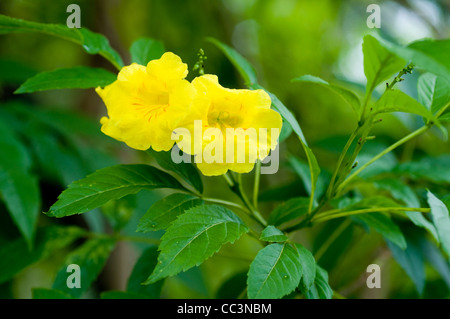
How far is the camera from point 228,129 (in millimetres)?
597

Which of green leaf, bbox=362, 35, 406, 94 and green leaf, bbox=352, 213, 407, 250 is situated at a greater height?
green leaf, bbox=362, 35, 406, 94

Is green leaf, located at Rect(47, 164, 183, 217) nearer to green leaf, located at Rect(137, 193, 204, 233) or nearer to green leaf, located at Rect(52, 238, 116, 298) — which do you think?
green leaf, located at Rect(137, 193, 204, 233)

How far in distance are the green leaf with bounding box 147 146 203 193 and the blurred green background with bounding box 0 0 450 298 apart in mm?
330

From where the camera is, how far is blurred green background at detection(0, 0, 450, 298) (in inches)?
47.2

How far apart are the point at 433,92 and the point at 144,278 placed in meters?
0.63

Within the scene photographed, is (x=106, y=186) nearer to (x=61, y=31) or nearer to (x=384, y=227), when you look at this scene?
(x=61, y=31)

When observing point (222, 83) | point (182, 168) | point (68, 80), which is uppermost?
point (222, 83)

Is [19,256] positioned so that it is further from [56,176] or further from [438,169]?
[438,169]

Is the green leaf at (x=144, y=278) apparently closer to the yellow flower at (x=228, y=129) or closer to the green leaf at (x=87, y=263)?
the green leaf at (x=87, y=263)

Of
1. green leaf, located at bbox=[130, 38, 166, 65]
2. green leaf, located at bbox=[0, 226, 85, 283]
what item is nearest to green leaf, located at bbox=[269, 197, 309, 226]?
green leaf, located at bbox=[130, 38, 166, 65]

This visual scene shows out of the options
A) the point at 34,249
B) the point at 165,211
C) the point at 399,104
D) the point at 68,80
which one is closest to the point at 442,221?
the point at 399,104

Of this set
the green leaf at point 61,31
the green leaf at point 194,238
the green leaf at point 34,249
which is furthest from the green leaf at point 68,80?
the green leaf at point 34,249
